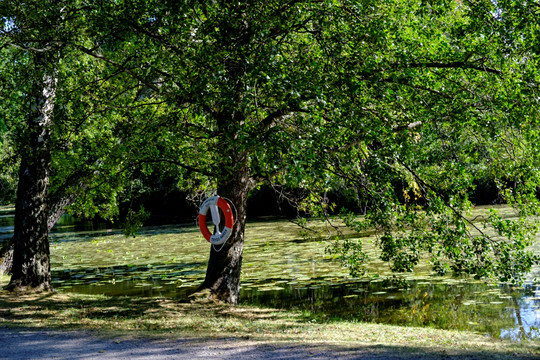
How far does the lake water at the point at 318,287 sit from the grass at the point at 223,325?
0.89 m

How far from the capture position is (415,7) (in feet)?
28.8

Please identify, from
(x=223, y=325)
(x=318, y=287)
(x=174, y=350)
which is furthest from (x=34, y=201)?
(x=318, y=287)

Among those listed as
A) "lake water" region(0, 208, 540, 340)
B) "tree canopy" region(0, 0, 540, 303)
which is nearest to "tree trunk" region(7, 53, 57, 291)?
"tree canopy" region(0, 0, 540, 303)

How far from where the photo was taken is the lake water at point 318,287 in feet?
31.1

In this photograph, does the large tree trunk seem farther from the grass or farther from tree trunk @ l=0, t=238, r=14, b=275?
tree trunk @ l=0, t=238, r=14, b=275

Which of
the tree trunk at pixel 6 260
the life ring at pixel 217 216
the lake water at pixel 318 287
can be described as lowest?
the lake water at pixel 318 287

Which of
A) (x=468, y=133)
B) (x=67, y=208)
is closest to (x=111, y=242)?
(x=67, y=208)

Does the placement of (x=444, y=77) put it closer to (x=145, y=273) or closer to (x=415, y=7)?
(x=415, y=7)

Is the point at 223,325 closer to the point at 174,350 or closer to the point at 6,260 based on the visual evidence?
the point at 174,350

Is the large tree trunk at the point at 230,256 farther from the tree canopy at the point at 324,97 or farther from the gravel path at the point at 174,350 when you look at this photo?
the gravel path at the point at 174,350

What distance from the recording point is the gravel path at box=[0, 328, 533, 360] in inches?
226

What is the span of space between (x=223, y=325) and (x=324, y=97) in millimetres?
3650

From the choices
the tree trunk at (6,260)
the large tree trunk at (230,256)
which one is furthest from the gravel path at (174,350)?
the tree trunk at (6,260)

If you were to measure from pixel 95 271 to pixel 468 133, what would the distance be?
12.2 m
